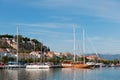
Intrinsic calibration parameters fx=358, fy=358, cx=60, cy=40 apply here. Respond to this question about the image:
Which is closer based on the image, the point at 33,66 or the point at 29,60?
the point at 33,66

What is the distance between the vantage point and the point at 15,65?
109500 millimetres

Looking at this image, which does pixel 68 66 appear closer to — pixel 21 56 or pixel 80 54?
pixel 80 54

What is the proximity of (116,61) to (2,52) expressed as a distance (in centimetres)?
6146

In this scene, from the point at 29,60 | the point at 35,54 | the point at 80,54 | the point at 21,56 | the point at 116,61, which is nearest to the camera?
the point at 80,54

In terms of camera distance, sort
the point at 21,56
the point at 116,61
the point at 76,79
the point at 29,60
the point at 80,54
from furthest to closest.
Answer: the point at 116,61
the point at 21,56
the point at 29,60
the point at 80,54
the point at 76,79

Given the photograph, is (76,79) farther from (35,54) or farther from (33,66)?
(35,54)

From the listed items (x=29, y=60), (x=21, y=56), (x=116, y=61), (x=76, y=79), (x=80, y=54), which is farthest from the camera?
(x=116, y=61)

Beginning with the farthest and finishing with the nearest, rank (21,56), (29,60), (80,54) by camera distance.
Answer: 1. (21,56)
2. (29,60)
3. (80,54)

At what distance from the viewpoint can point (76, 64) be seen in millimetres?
115250

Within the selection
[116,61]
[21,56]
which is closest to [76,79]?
[21,56]

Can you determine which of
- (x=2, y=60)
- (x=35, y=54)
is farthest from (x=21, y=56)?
(x=2, y=60)

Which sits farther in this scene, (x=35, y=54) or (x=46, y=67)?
(x=35, y=54)

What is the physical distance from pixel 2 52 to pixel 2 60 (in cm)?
3374

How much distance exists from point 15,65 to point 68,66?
2024 cm
